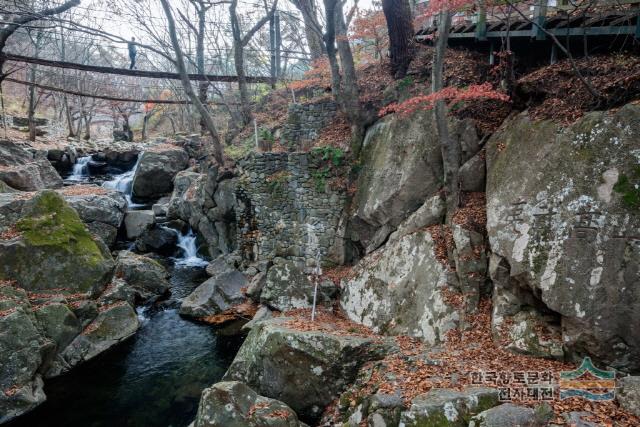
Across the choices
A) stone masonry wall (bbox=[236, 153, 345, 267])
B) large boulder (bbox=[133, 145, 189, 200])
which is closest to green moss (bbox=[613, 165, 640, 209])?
stone masonry wall (bbox=[236, 153, 345, 267])

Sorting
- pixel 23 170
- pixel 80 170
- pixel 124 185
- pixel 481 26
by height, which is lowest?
pixel 124 185

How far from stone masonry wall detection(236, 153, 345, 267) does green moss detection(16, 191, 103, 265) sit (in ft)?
17.1

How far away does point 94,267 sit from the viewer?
36.0 feet

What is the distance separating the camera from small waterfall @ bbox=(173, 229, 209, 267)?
663 inches

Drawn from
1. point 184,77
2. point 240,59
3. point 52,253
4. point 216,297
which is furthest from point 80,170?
point 216,297

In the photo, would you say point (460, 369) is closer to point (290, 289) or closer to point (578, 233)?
point (578, 233)

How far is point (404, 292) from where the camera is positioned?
907 cm

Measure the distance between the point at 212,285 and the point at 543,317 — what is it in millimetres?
9740

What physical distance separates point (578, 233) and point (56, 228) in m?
13.0

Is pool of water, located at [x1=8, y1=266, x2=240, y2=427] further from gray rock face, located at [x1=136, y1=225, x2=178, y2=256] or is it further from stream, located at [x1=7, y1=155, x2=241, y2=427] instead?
gray rock face, located at [x1=136, y1=225, x2=178, y2=256]

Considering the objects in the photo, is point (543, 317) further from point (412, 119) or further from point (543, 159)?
point (412, 119)

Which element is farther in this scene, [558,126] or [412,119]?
[412,119]

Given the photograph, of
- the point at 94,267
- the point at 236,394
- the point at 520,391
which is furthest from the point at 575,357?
the point at 94,267

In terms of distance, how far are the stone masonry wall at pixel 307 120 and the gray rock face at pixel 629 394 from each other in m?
11.7
